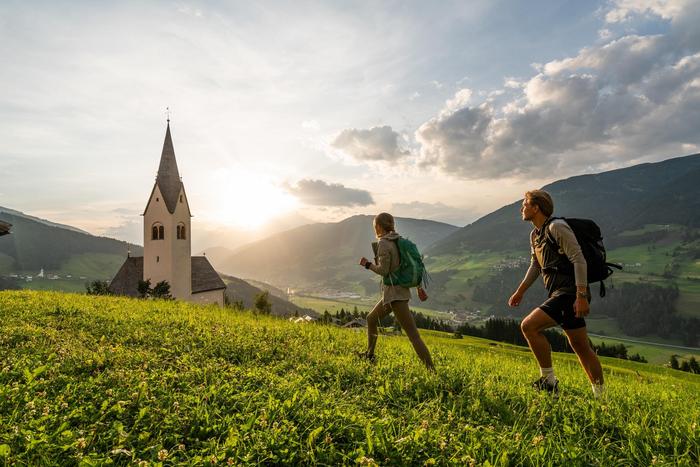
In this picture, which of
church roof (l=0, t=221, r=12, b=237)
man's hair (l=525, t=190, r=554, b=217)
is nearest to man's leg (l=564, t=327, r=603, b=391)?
man's hair (l=525, t=190, r=554, b=217)

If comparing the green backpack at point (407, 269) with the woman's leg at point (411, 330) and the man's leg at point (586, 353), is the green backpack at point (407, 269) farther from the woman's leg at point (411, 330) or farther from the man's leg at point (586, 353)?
the man's leg at point (586, 353)

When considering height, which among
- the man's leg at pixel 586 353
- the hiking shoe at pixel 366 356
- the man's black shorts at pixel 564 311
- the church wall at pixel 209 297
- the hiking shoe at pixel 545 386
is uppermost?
the man's black shorts at pixel 564 311

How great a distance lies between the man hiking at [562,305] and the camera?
16.8 ft

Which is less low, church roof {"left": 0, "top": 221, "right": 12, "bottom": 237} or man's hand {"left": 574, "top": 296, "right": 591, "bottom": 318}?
church roof {"left": 0, "top": 221, "right": 12, "bottom": 237}

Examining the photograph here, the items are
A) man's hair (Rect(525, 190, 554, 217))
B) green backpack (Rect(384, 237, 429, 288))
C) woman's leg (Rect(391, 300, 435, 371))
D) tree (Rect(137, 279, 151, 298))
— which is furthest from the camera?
tree (Rect(137, 279, 151, 298))

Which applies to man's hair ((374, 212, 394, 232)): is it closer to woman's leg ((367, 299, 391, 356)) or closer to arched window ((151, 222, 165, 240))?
woman's leg ((367, 299, 391, 356))

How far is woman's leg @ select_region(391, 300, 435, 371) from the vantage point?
6.19m

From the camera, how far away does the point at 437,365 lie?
260 inches

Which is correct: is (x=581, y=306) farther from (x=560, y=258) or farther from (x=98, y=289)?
(x=98, y=289)

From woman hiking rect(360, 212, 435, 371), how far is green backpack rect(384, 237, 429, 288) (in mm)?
71

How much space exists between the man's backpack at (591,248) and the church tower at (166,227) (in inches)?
2103

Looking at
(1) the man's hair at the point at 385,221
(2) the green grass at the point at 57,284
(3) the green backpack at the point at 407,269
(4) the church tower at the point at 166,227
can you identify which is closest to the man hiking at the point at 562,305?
(3) the green backpack at the point at 407,269

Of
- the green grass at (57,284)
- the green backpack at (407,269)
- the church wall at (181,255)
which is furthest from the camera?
the green grass at (57,284)

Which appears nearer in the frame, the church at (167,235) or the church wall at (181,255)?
the church at (167,235)
